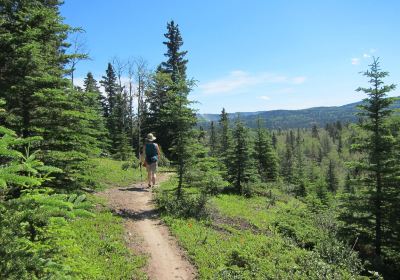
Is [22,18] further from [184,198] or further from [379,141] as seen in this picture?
[379,141]

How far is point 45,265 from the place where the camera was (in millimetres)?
3408

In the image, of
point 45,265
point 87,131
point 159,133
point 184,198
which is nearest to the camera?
point 45,265

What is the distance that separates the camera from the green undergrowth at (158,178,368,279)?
881 centimetres

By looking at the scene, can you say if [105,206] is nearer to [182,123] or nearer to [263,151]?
[182,123]

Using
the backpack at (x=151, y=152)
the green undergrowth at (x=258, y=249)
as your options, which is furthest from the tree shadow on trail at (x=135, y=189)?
the green undergrowth at (x=258, y=249)

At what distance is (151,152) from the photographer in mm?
15680

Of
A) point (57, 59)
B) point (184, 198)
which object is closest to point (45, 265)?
point (57, 59)

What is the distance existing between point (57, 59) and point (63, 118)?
229cm

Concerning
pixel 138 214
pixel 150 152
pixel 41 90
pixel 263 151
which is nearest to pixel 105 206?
pixel 138 214

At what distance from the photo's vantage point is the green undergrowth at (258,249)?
28.9ft

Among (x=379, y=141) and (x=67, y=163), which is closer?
(x=67, y=163)

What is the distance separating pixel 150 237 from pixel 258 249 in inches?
143

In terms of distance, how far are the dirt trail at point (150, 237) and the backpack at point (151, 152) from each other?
1.89m

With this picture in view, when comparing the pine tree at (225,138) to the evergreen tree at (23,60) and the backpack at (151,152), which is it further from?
the evergreen tree at (23,60)
